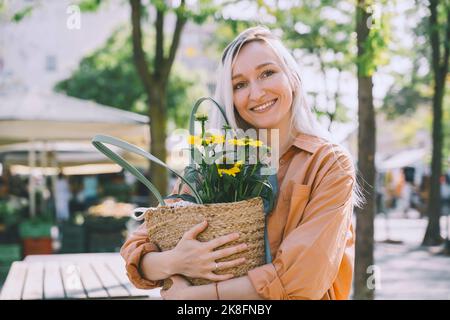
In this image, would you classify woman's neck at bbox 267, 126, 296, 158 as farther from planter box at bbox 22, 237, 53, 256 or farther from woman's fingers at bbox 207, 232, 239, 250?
planter box at bbox 22, 237, 53, 256

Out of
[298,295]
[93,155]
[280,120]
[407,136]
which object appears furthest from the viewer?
[407,136]

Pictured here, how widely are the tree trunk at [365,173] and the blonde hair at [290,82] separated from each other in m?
3.56

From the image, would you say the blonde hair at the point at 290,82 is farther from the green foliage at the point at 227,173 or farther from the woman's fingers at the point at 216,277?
the woman's fingers at the point at 216,277

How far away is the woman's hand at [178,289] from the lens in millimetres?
1692

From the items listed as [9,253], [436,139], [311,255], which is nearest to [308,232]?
[311,255]

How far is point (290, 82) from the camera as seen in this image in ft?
6.31

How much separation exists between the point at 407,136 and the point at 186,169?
36474 mm

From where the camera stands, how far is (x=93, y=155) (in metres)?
18.1

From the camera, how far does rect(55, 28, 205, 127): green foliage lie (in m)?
29.9

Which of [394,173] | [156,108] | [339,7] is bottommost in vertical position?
[394,173]

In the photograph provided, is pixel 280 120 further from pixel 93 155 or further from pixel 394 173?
pixel 394 173

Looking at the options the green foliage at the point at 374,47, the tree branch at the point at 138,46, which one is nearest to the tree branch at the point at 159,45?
the tree branch at the point at 138,46

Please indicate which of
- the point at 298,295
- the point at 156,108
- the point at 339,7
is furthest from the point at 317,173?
the point at 339,7

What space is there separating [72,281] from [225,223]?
301 centimetres
